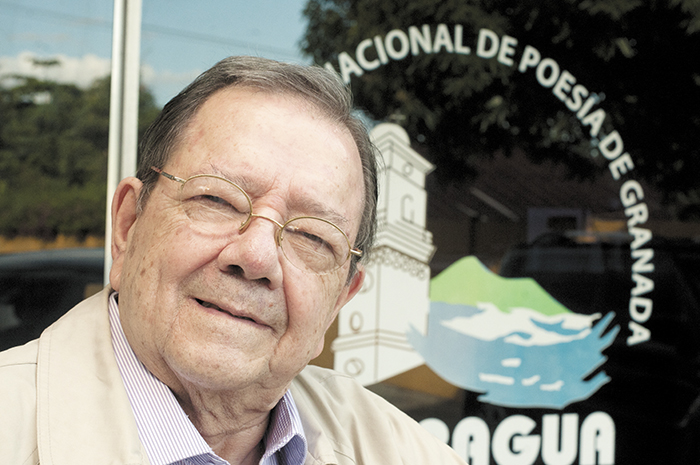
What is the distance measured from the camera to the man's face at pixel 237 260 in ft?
3.89

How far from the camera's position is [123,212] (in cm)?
140

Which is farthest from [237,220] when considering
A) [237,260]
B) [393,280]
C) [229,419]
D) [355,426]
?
[393,280]

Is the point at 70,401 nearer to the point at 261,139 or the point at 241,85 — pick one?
the point at 261,139

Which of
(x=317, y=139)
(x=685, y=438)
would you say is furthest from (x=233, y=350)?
(x=685, y=438)

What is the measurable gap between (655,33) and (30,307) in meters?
2.83

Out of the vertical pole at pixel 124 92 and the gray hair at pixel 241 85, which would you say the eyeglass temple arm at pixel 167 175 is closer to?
the gray hair at pixel 241 85

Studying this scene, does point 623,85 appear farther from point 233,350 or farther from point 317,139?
point 233,350

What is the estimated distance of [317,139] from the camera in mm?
1354

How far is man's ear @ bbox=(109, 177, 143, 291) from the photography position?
1.38m

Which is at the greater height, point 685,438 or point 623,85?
point 623,85

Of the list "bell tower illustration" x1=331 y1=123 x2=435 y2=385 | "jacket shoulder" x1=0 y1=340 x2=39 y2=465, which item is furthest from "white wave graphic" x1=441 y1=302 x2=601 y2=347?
"jacket shoulder" x1=0 y1=340 x2=39 y2=465

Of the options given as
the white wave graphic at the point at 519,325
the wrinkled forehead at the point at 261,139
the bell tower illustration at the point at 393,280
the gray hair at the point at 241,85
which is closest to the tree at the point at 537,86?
the bell tower illustration at the point at 393,280

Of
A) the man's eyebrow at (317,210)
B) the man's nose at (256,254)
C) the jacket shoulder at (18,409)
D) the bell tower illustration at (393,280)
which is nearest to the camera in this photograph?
the jacket shoulder at (18,409)

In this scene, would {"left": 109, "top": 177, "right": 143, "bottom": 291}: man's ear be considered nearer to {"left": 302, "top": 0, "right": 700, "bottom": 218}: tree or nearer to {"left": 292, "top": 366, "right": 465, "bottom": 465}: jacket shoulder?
{"left": 292, "top": 366, "right": 465, "bottom": 465}: jacket shoulder
